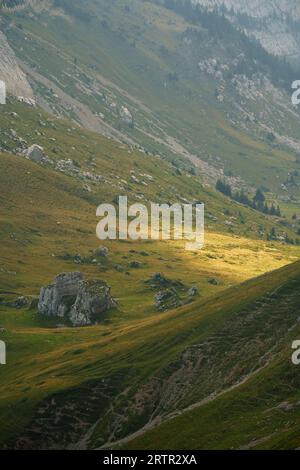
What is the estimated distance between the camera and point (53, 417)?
416 feet

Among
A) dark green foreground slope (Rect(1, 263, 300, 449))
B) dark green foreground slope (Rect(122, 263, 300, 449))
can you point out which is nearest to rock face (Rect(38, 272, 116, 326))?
dark green foreground slope (Rect(1, 263, 300, 449))

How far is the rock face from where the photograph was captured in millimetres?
192375

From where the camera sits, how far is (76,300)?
19462 cm

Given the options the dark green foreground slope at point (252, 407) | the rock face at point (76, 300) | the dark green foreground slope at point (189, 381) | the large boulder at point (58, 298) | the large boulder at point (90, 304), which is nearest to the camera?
the dark green foreground slope at point (252, 407)

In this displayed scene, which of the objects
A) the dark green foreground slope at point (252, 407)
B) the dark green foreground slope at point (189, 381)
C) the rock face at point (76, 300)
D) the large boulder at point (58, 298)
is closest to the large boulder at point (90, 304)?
the rock face at point (76, 300)

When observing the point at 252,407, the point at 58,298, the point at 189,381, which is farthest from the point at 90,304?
the point at 252,407

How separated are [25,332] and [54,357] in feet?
77.6

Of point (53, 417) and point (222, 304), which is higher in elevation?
point (222, 304)

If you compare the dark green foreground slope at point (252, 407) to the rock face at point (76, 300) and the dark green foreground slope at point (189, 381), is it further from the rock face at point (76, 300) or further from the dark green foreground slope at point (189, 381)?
the rock face at point (76, 300)

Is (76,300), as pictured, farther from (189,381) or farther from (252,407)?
(252,407)

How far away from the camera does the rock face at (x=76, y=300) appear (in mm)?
192375
